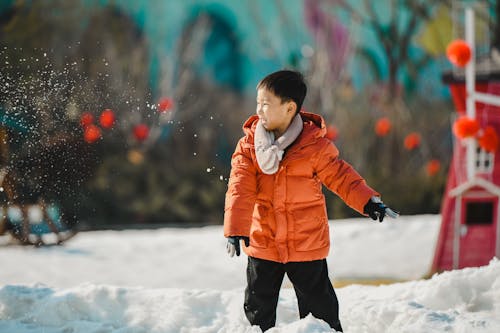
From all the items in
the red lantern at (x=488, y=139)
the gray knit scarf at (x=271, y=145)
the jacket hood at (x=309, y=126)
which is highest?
the jacket hood at (x=309, y=126)

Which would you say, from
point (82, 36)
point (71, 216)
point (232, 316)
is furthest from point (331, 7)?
point (232, 316)

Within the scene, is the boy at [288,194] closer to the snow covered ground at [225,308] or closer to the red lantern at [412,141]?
the snow covered ground at [225,308]

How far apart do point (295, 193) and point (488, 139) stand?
11.4 feet

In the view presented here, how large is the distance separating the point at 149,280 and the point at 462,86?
3385 mm

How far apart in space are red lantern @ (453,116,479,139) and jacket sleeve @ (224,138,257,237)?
3.29 m

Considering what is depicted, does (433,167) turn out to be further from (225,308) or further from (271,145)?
(271,145)

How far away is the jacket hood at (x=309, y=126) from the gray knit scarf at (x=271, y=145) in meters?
0.05

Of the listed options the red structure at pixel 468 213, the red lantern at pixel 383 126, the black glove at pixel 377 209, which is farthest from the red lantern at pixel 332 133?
the black glove at pixel 377 209

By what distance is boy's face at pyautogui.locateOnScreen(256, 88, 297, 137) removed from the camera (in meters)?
3.66

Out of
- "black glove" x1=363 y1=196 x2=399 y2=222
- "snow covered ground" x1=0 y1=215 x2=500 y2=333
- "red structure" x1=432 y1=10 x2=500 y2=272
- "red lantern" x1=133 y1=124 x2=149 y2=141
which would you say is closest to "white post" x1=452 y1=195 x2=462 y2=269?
"red structure" x1=432 y1=10 x2=500 y2=272

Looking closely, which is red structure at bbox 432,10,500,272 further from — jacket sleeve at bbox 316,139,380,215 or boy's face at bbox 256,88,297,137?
boy's face at bbox 256,88,297,137

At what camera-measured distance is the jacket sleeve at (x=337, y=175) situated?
12.1 ft

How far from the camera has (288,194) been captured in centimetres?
367

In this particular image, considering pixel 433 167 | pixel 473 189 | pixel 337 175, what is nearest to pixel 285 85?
pixel 337 175
